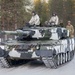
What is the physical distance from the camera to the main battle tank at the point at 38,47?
47.4 ft

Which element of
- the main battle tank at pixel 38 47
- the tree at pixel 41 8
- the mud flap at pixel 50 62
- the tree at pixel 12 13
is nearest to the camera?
the mud flap at pixel 50 62

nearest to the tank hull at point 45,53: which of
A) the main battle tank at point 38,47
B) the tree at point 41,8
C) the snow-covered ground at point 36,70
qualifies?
the main battle tank at point 38,47

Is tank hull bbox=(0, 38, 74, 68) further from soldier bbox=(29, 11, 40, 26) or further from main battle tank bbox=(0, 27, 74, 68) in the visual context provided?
soldier bbox=(29, 11, 40, 26)

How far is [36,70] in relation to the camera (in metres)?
14.3

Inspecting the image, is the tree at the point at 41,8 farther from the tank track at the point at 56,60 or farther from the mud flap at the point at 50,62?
the mud flap at the point at 50,62

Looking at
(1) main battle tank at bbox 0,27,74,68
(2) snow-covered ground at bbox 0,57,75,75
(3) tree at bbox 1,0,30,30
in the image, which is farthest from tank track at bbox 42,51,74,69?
(3) tree at bbox 1,0,30,30

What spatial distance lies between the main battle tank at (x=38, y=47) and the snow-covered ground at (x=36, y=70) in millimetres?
344

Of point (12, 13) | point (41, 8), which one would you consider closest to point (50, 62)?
point (12, 13)

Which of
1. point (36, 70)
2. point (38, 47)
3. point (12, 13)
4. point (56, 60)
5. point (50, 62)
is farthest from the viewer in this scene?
point (12, 13)

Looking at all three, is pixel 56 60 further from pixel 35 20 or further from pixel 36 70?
pixel 35 20

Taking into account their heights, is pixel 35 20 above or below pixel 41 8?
above

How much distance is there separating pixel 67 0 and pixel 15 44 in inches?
1377

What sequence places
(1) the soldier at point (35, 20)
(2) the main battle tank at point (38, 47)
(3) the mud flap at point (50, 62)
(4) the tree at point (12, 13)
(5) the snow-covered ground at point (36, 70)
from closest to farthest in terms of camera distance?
(5) the snow-covered ground at point (36, 70)
(3) the mud flap at point (50, 62)
(2) the main battle tank at point (38, 47)
(1) the soldier at point (35, 20)
(4) the tree at point (12, 13)

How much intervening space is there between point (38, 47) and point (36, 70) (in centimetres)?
95
